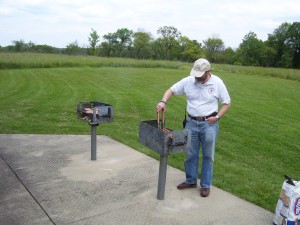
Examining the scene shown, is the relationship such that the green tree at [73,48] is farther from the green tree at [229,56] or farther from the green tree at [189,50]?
the green tree at [229,56]

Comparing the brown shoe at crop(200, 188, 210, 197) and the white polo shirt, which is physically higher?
the white polo shirt

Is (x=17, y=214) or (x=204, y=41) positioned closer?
(x=17, y=214)

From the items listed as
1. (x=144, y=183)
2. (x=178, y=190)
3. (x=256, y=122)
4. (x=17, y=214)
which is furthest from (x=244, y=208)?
(x=256, y=122)

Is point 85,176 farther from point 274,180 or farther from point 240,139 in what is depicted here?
point 240,139

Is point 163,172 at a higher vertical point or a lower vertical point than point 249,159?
higher

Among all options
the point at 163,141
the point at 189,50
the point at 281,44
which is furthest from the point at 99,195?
the point at 281,44

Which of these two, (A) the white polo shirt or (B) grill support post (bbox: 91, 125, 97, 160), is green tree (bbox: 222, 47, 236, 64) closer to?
(B) grill support post (bbox: 91, 125, 97, 160)

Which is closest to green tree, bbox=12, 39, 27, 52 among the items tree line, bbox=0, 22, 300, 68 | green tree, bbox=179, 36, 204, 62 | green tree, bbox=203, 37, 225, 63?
tree line, bbox=0, 22, 300, 68

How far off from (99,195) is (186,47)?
265ft

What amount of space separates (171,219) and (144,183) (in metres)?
1.07

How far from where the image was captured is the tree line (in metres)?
74.8

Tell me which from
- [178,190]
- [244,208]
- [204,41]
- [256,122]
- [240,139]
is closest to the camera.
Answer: [244,208]

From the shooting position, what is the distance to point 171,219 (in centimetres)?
389

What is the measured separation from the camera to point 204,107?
4.29 metres
